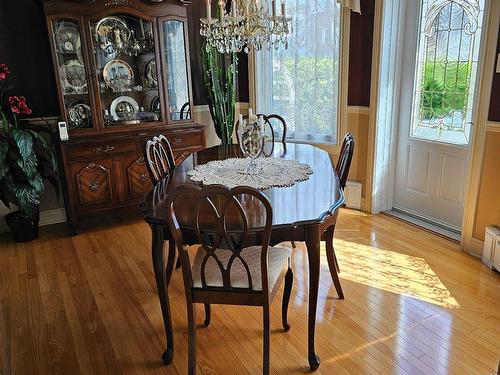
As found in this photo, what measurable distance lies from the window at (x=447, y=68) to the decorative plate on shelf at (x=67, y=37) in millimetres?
2963

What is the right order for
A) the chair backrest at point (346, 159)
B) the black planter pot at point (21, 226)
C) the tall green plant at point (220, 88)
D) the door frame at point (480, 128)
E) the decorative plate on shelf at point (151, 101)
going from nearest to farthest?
the chair backrest at point (346, 159), the door frame at point (480, 128), the black planter pot at point (21, 226), the decorative plate on shelf at point (151, 101), the tall green plant at point (220, 88)

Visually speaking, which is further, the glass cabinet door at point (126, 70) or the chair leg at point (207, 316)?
the glass cabinet door at point (126, 70)

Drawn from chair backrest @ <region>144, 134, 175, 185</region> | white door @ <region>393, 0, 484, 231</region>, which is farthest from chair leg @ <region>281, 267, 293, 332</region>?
white door @ <region>393, 0, 484, 231</region>

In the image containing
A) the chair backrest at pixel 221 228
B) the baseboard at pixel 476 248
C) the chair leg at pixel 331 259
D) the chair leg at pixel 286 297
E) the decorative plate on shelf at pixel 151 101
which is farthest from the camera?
the decorative plate on shelf at pixel 151 101

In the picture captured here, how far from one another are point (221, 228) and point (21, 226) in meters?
2.62

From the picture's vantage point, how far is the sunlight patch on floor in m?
2.50

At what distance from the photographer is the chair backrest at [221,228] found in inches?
60.3

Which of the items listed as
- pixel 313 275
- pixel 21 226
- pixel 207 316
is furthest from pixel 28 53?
pixel 313 275

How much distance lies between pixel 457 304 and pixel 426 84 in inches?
77.5

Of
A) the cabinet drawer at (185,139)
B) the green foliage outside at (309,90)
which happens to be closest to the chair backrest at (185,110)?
the cabinet drawer at (185,139)

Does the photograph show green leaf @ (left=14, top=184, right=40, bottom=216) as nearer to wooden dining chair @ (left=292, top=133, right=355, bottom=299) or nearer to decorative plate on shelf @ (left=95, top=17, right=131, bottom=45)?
decorative plate on shelf @ (left=95, top=17, right=131, bottom=45)

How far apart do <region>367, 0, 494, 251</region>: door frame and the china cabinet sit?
1.70 metres

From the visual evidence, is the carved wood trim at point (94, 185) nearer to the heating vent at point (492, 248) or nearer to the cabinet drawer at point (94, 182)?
the cabinet drawer at point (94, 182)

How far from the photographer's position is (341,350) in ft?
6.63
